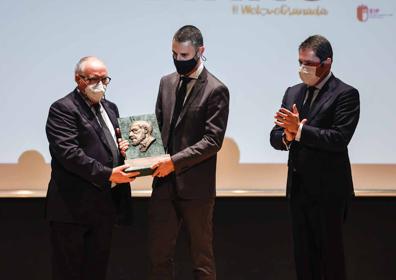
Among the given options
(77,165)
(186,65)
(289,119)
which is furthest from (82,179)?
(289,119)

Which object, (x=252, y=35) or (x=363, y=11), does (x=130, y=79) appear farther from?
(x=363, y=11)

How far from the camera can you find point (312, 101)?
3.72 m

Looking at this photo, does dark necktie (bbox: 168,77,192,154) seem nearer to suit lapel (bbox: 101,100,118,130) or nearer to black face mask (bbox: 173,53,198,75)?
black face mask (bbox: 173,53,198,75)

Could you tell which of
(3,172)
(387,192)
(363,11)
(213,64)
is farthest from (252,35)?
(3,172)

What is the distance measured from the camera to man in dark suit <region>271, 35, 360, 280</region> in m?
3.62

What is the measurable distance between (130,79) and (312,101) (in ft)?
3.96

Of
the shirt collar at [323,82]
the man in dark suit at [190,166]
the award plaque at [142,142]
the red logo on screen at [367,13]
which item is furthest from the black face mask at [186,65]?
the red logo on screen at [367,13]

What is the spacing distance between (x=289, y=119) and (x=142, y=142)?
783 millimetres

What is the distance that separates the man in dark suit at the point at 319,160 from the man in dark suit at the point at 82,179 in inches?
36.0

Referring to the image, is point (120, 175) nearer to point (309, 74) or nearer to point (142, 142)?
point (142, 142)

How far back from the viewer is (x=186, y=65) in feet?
11.8

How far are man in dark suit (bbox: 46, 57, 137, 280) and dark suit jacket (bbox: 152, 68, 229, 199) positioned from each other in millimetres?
268

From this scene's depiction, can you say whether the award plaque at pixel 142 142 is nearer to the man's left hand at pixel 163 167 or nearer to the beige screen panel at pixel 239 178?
the man's left hand at pixel 163 167

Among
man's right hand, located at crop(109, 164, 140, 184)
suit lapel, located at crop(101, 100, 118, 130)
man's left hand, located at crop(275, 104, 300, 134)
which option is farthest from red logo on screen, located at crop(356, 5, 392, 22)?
man's right hand, located at crop(109, 164, 140, 184)
